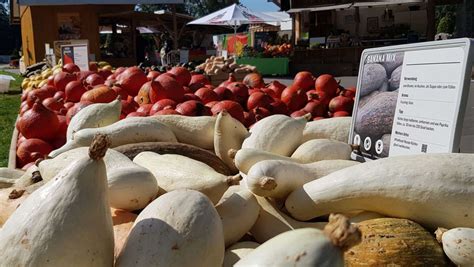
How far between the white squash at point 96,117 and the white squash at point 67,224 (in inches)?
51.9

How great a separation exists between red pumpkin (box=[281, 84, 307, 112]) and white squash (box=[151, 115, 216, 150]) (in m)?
1.30

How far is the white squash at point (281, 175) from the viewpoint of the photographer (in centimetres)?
140

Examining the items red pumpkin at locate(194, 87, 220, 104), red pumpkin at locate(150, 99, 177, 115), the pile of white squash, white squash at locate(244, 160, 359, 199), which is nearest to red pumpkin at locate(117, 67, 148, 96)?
red pumpkin at locate(194, 87, 220, 104)

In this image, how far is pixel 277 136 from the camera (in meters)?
1.91

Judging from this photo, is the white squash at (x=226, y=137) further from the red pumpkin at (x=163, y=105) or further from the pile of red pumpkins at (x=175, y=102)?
the red pumpkin at (x=163, y=105)

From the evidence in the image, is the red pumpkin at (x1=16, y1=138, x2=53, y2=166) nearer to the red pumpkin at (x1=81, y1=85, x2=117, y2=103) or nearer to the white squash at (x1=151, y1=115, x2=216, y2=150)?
the red pumpkin at (x1=81, y1=85, x2=117, y2=103)

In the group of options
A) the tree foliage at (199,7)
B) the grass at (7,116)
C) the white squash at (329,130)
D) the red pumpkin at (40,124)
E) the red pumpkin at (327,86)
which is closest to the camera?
the white squash at (329,130)

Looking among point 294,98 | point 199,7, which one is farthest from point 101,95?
point 199,7

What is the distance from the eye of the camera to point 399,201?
133cm

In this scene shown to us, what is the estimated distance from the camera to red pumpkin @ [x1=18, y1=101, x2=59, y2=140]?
310 centimetres

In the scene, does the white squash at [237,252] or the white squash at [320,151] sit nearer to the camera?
the white squash at [237,252]

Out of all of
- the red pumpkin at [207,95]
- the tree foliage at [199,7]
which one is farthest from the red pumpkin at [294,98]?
the tree foliage at [199,7]

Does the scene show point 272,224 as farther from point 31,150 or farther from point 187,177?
point 31,150

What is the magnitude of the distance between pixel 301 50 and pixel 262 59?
1356 mm
